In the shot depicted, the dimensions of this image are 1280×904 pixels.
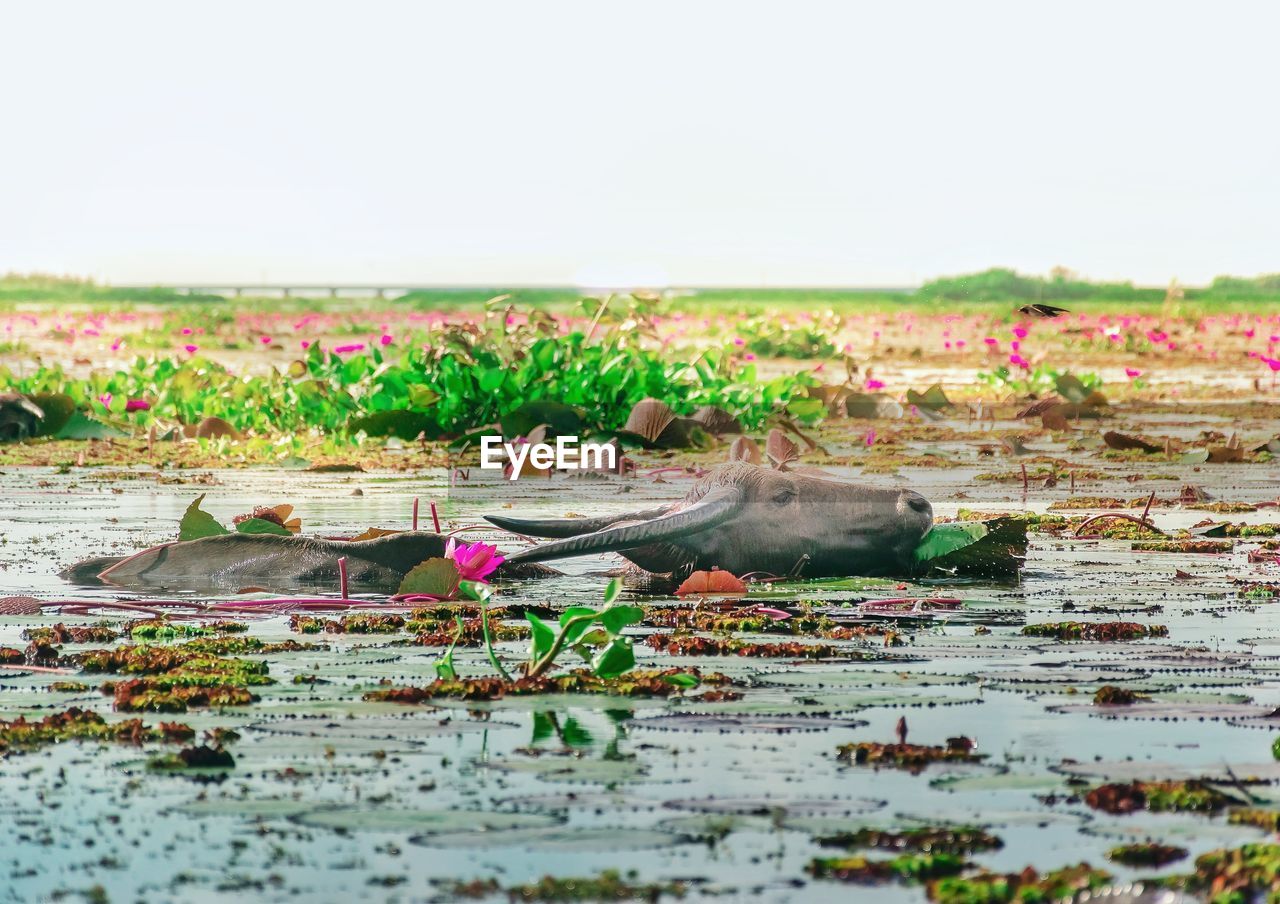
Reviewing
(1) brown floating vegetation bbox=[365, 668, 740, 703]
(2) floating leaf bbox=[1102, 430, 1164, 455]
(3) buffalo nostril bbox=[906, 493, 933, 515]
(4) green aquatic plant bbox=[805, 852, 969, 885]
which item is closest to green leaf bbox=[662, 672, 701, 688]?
(1) brown floating vegetation bbox=[365, 668, 740, 703]

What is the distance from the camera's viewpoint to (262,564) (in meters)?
5.90

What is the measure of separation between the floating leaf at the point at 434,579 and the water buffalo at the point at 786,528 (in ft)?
1.76

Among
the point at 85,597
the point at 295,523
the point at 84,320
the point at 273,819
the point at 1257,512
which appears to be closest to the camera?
the point at 273,819

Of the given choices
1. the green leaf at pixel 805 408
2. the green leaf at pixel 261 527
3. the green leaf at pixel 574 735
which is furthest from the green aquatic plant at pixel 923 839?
the green leaf at pixel 805 408

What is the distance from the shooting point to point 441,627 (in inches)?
192

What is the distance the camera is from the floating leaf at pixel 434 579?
5320mm

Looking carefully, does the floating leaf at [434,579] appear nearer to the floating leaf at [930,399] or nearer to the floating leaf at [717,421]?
the floating leaf at [717,421]

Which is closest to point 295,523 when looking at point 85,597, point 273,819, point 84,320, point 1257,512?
point 85,597

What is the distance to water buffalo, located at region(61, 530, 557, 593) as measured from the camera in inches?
227

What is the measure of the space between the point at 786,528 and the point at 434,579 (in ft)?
3.93

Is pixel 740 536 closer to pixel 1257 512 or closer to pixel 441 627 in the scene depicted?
pixel 441 627

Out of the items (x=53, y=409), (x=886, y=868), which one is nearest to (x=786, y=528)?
(x=886, y=868)

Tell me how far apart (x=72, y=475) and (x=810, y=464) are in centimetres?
417

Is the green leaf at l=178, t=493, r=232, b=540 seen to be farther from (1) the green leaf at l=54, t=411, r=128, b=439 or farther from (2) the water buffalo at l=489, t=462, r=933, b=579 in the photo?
(1) the green leaf at l=54, t=411, r=128, b=439
